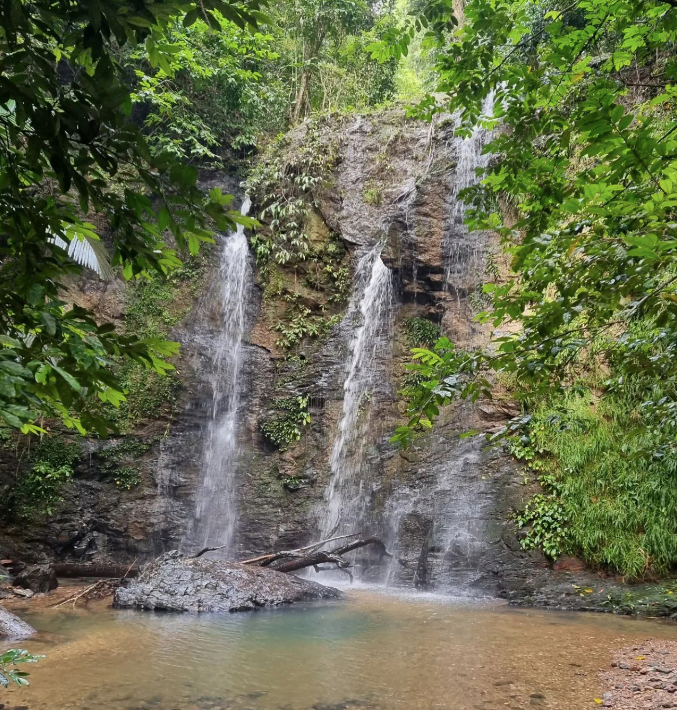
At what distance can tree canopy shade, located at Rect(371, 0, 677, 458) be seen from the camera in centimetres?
216

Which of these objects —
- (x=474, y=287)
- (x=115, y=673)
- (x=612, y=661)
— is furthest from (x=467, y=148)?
(x=115, y=673)

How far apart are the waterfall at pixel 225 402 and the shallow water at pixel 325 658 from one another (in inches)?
173

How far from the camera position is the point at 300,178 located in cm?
1362

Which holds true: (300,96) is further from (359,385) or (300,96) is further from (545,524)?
(545,524)

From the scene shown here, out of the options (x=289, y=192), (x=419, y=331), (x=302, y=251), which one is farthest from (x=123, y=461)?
(x=289, y=192)

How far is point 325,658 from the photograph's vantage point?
5.21 meters

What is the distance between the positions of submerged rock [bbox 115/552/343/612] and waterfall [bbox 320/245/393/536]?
9.36 ft

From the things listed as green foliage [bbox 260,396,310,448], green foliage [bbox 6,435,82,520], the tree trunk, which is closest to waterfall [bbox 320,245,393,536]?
green foliage [bbox 260,396,310,448]

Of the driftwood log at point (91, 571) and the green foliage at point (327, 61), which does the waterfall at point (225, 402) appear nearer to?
the driftwood log at point (91, 571)

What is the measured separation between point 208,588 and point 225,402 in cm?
588

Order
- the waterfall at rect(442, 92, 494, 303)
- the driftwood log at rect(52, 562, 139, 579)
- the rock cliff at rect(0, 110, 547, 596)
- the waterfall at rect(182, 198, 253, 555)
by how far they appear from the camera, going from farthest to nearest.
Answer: the waterfall at rect(442, 92, 494, 303), the waterfall at rect(182, 198, 253, 555), the rock cliff at rect(0, 110, 547, 596), the driftwood log at rect(52, 562, 139, 579)

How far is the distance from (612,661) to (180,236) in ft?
17.8

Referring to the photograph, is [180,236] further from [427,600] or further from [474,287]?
[474,287]

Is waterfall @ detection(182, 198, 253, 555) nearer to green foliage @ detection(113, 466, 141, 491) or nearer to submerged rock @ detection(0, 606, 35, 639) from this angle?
green foliage @ detection(113, 466, 141, 491)
